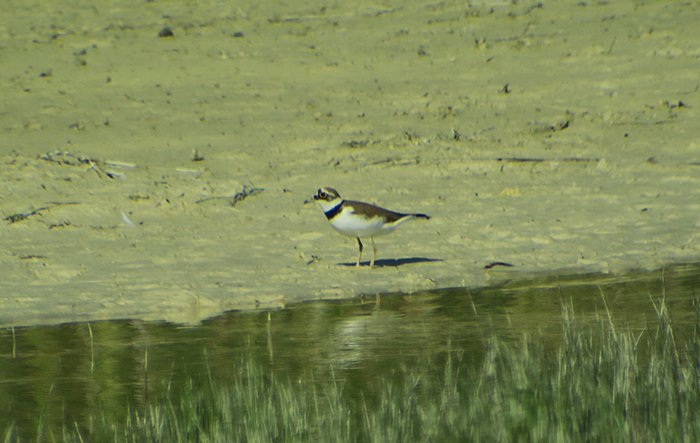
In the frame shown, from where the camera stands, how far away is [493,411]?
405 cm

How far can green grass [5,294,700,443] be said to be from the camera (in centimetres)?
390

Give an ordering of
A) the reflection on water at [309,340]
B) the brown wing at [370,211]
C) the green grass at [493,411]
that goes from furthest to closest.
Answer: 1. the brown wing at [370,211]
2. the reflection on water at [309,340]
3. the green grass at [493,411]

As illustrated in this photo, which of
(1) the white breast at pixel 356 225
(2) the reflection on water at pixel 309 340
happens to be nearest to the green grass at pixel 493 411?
(2) the reflection on water at pixel 309 340

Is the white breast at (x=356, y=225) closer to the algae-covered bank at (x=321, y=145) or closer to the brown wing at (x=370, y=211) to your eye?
the brown wing at (x=370, y=211)

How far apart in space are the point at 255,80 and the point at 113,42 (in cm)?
264

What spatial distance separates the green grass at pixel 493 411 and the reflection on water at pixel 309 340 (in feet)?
0.80

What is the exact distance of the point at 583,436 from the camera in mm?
3869

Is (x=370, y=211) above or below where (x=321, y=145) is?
below

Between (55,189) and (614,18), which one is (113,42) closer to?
(55,189)

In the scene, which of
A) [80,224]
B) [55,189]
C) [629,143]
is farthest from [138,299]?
[629,143]

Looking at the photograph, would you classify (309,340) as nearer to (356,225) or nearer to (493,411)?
(493,411)

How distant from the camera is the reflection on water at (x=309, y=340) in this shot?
4781 millimetres

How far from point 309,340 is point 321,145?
5.70 meters

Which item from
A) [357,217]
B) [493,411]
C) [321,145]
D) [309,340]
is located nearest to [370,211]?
[357,217]
